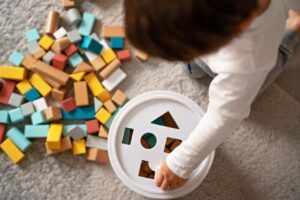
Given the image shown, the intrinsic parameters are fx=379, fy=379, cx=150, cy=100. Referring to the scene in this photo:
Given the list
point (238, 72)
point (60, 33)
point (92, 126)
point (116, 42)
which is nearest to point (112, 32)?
point (116, 42)

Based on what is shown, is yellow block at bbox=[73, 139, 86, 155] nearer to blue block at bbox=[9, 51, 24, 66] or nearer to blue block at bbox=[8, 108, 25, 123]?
blue block at bbox=[8, 108, 25, 123]

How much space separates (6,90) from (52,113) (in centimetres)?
14

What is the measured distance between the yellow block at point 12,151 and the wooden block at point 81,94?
177mm

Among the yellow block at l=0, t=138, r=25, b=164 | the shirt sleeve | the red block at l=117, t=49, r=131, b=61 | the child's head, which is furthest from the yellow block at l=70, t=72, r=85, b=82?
the child's head

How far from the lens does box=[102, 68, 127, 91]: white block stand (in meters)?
0.94

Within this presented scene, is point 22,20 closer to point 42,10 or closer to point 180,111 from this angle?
point 42,10

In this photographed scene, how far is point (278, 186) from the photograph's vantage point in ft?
2.95

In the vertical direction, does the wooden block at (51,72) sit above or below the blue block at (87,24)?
below

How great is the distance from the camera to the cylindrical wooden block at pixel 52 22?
961 mm

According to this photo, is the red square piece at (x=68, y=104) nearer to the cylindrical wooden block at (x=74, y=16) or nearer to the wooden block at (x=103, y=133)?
the wooden block at (x=103, y=133)

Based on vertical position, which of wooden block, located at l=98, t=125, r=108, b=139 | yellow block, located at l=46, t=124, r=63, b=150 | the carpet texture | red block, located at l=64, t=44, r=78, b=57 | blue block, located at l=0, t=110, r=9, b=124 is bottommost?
the carpet texture

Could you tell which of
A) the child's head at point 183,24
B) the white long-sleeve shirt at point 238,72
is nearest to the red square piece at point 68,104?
the white long-sleeve shirt at point 238,72

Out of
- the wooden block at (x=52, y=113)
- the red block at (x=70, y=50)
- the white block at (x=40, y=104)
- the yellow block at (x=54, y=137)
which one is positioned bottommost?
the yellow block at (x=54, y=137)

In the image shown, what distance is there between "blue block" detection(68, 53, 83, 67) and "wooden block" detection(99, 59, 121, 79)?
0.06m
